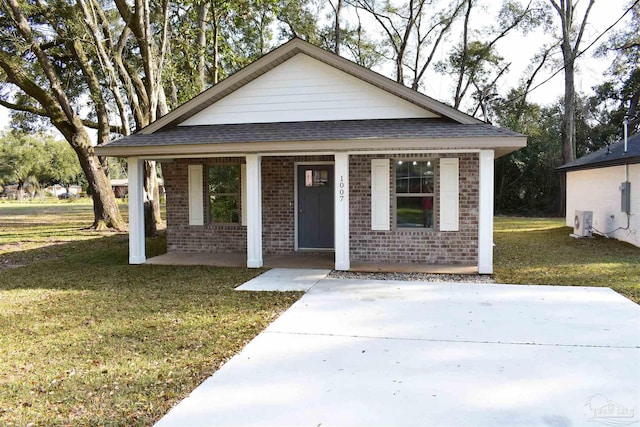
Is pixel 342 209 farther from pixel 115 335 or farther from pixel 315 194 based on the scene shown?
pixel 115 335

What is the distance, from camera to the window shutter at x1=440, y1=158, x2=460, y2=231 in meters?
9.26

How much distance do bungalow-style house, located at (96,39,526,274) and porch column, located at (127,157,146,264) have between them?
2 cm

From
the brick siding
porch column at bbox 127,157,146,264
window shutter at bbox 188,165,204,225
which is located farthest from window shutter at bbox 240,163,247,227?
porch column at bbox 127,157,146,264

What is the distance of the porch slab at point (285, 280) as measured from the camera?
7502 mm

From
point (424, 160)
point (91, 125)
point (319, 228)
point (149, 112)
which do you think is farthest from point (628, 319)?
point (91, 125)

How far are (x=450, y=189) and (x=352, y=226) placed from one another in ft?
6.94

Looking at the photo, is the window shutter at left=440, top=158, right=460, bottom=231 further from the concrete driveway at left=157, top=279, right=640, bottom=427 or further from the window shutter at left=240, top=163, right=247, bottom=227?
the window shutter at left=240, top=163, right=247, bottom=227

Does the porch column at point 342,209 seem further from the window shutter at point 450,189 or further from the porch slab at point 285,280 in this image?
the window shutter at point 450,189

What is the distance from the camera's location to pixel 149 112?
1471 cm

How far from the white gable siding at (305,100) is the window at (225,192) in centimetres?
126

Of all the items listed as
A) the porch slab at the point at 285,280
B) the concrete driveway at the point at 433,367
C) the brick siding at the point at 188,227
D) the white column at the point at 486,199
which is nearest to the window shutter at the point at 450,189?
the white column at the point at 486,199

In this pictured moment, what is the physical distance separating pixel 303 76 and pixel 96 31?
7.63 meters

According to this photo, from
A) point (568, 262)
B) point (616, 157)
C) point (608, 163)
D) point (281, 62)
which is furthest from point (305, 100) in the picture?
point (608, 163)

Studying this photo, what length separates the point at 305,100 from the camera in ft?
32.5
